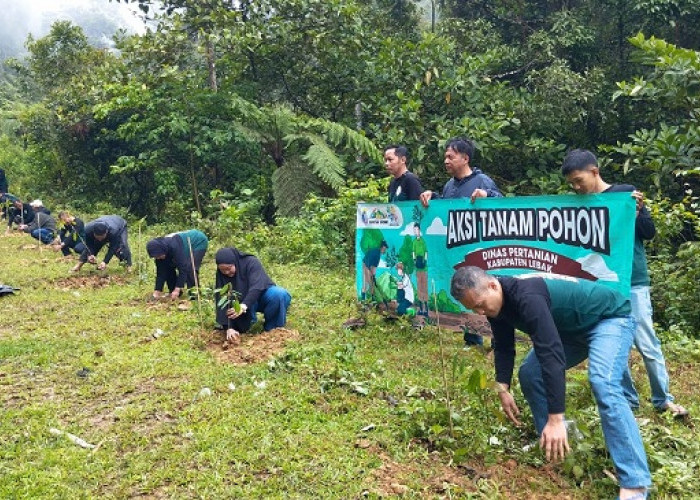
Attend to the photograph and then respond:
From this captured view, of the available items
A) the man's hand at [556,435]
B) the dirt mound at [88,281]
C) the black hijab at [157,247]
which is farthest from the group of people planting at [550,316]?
the dirt mound at [88,281]

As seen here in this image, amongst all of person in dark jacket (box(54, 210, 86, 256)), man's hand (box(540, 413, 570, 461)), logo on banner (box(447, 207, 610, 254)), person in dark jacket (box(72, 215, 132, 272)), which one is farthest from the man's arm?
person in dark jacket (box(54, 210, 86, 256))

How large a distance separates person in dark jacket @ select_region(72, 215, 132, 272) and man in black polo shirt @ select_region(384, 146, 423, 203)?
4680mm

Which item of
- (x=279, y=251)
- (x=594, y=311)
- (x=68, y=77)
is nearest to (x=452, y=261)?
(x=594, y=311)

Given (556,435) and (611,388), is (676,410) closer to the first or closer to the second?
(611,388)

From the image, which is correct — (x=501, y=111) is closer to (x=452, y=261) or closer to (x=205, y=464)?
(x=452, y=261)

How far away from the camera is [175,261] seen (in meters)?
6.97

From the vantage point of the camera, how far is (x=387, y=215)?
550cm

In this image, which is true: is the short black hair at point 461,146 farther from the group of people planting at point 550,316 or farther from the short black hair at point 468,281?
the short black hair at point 468,281

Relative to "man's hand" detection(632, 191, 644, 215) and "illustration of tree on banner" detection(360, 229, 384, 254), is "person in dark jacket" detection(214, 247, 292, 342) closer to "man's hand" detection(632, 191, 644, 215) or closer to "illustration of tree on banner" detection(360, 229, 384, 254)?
"illustration of tree on banner" detection(360, 229, 384, 254)

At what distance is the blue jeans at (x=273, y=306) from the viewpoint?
5418mm

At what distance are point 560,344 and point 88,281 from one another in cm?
720

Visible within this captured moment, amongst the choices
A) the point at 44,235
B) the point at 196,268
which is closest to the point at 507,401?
the point at 196,268

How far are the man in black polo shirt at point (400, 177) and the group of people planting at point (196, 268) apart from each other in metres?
1.49

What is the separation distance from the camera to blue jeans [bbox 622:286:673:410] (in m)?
3.56
